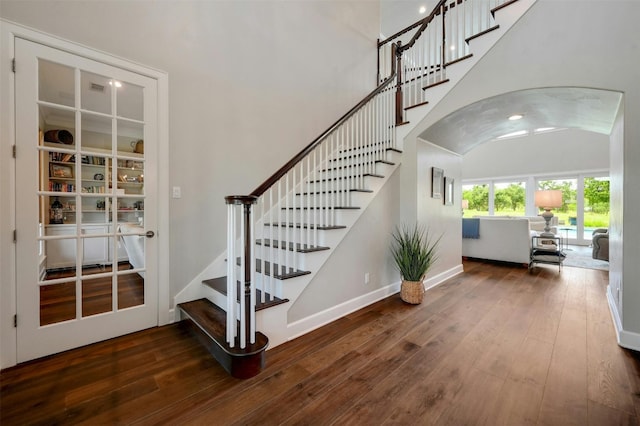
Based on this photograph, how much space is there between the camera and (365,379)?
5.69 feet

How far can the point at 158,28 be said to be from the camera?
7.92ft

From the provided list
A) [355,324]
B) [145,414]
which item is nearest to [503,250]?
[355,324]

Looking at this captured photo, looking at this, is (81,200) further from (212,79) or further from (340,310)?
(340,310)

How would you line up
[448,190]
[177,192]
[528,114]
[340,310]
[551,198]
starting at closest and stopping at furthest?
[177,192] < [340,310] < [528,114] < [448,190] < [551,198]

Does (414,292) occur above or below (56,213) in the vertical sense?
below

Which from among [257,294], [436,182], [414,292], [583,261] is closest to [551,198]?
[583,261]

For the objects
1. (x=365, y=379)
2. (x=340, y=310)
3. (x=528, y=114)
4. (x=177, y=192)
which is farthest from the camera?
(x=528, y=114)

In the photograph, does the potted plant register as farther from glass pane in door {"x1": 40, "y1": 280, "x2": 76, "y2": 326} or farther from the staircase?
glass pane in door {"x1": 40, "y1": 280, "x2": 76, "y2": 326}

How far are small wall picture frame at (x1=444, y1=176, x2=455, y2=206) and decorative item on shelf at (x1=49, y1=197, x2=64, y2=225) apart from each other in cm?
450

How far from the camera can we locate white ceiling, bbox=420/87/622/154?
2.60m

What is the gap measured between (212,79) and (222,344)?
2.54 meters

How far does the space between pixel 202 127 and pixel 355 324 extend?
249 cm

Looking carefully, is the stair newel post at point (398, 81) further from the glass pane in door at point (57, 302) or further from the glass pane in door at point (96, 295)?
the glass pane in door at point (57, 302)

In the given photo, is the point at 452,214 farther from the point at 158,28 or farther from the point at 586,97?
the point at 158,28
